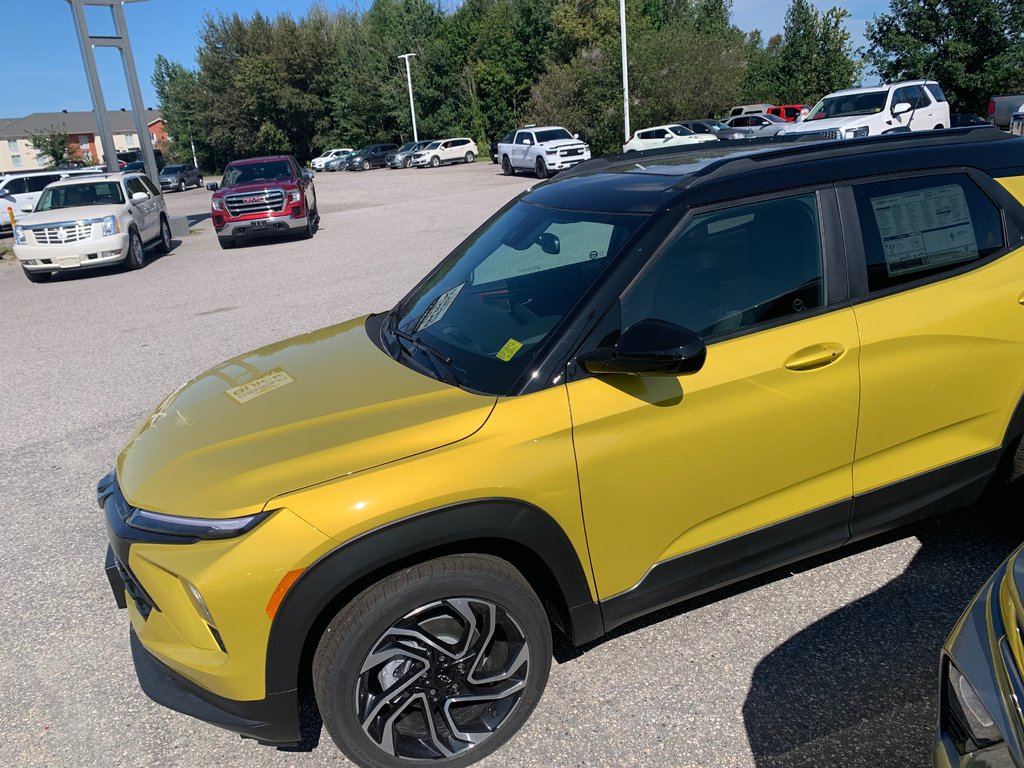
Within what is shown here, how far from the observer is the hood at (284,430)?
2.26 meters

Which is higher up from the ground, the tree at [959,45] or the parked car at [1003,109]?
the tree at [959,45]

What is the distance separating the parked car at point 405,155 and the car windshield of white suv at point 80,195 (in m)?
35.9

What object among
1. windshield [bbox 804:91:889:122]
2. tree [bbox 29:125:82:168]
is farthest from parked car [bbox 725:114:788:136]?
tree [bbox 29:125:82:168]

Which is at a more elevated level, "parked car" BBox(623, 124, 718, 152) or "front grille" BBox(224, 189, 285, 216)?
"parked car" BBox(623, 124, 718, 152)

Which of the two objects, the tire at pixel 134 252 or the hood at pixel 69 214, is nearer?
the hood at pixel 69 214

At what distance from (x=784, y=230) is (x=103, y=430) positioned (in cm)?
506

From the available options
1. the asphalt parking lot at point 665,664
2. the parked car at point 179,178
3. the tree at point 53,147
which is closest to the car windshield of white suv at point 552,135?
the asphalt parking lot at point 665,664

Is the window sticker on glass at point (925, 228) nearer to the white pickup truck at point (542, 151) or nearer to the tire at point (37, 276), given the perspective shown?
the tire at point (37, 276)

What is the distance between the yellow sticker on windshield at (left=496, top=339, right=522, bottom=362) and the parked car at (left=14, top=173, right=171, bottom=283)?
1304 centimetres

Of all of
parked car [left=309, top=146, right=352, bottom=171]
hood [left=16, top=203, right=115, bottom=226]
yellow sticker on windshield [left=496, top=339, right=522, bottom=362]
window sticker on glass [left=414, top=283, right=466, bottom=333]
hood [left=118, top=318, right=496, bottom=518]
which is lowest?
hood [left=118, top=318, right=496, bottom=518]

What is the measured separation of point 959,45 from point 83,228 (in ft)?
118

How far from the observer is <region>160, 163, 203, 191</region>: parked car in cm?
4741

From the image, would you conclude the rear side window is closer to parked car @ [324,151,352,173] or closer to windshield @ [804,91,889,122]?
windshield @ [804,91,889,122]

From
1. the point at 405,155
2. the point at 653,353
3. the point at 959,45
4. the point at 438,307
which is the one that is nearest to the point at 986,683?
the point at 653,353
